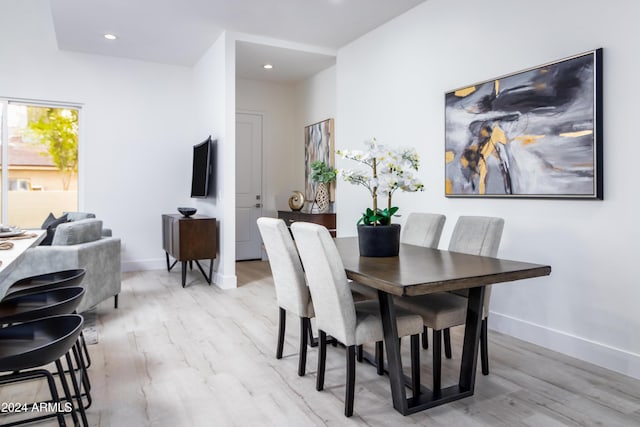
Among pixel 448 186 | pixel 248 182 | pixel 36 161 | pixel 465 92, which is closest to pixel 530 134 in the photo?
pixel 465 92

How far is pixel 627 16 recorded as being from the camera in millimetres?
2504

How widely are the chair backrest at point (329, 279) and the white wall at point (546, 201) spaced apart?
5.47 feet

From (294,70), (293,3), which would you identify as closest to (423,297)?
(293,3)

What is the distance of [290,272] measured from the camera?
247 cm

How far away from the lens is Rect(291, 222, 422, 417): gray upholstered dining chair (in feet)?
6.61

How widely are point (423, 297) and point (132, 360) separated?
185cm

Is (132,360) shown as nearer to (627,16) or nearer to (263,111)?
(627,16)

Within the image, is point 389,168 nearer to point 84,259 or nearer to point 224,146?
point 84,259

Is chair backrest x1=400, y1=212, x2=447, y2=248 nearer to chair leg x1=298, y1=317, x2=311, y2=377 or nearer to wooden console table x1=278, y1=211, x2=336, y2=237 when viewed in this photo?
chair leg x1=298, y1=317, x2=311, y2=377

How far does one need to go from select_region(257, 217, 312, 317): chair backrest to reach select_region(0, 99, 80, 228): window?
4.28m

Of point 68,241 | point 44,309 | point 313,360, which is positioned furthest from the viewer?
point 68,241

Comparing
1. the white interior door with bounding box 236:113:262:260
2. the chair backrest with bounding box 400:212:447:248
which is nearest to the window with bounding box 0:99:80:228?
the white interior door with bounding box 236:113:262:260

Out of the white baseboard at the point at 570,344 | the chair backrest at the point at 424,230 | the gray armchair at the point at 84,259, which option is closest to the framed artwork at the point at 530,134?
the chair backrest at the point at 424,230

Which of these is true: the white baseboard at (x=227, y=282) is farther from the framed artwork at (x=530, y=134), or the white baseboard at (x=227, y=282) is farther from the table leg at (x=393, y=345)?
the table leg at (x=393, y=345)
